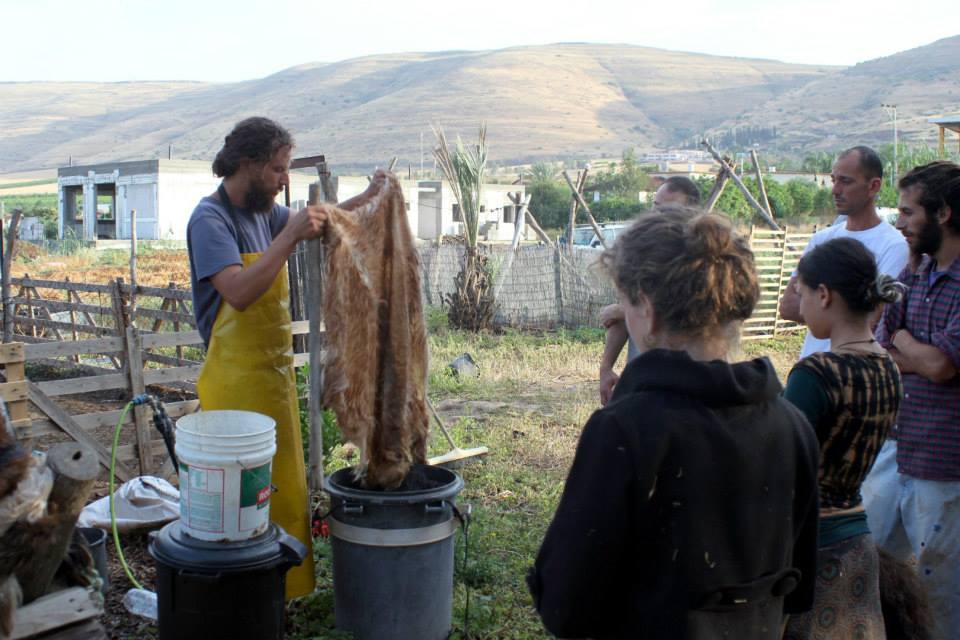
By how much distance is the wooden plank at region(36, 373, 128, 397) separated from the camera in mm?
6595

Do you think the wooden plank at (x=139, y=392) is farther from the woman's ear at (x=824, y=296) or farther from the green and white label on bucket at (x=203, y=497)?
the woman's ear at (x=824, y=296)

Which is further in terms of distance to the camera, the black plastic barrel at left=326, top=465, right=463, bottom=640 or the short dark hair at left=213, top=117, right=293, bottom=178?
the short dark hair at left=213, top=117, right=293, bottom=178

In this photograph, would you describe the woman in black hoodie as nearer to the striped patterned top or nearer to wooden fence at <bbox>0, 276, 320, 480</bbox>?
the striped patterned top

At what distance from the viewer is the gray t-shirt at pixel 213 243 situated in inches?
140

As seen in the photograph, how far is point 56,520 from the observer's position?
252 cm

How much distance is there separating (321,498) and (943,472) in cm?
277

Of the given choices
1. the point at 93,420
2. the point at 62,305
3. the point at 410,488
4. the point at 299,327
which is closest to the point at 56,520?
the point at 410,488

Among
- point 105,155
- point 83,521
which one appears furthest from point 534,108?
point 83,521

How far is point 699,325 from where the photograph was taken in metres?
1.83

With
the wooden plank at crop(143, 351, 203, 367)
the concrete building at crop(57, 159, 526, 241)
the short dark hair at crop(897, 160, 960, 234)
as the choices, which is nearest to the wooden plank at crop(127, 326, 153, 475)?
the wooden plank at crop(143, 351, 203, 367)

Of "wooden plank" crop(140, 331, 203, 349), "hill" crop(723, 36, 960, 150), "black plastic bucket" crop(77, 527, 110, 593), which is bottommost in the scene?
"black plastic bucket" crop(77, 527, 110, 593)

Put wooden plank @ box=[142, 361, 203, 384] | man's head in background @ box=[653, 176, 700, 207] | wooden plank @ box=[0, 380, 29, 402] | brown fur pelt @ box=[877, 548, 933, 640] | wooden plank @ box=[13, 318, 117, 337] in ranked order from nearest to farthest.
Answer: brown fur pelt @ box=[877, 548, 933, 640], man's head in background @ box=[653, 176, 700, 207], wooden plank @ box=[0, 380, 29, 402], wooden plank @ box=[142, 361, 203, 384], wooden plank @ box=[13, 318, 117, 337]

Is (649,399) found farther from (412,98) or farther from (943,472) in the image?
(412,98)

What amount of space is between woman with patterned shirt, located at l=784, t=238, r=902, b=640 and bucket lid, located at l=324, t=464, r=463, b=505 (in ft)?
4.90
